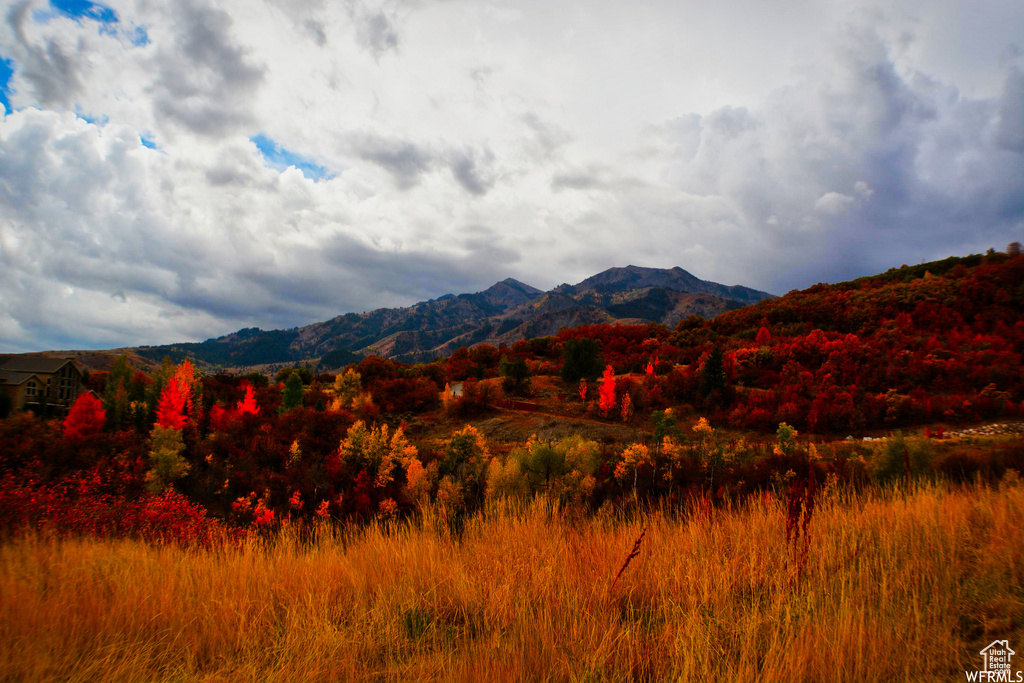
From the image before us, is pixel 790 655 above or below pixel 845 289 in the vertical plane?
below

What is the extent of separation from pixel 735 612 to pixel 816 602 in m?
0.56

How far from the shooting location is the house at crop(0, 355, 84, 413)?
35188mm

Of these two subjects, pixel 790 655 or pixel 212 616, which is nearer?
pixel 790 655

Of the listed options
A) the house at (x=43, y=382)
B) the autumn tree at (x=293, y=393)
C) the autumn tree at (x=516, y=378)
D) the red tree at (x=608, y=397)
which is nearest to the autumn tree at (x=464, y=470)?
the red tree at (x=608, y=397)

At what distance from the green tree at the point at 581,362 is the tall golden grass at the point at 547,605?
26.2 metres

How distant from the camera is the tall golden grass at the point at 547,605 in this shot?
2541 millimetres

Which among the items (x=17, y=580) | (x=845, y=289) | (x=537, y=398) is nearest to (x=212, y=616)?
(x=17, y=580)

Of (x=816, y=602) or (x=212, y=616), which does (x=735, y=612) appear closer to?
(x=816, y=602)

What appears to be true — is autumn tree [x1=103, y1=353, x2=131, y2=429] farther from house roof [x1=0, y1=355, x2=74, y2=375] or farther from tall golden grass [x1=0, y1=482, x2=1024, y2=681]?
tall golden grass [x1=0, y1=482, x2=1024, y2=681]

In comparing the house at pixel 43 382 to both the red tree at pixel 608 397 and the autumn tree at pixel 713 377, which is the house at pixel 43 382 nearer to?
the red tree at pixel 608 397

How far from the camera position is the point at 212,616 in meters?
3.27

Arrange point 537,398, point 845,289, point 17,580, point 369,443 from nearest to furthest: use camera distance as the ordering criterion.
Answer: point 17,580 < point 369,443 < point 537,398 < point 845,289

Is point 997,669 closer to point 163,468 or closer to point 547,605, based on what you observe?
point 547,605

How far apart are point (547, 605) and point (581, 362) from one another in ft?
92.6
